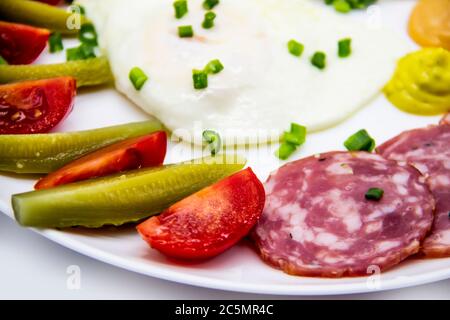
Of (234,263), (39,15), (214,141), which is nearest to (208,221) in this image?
(234,263)

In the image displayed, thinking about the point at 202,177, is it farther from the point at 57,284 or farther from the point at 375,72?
the point at 375,72

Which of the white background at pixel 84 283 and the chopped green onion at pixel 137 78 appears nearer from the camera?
the white background at pixel 84 283

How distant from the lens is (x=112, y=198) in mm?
2316

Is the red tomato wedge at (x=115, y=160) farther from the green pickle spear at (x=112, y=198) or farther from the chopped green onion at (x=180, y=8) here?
the chopped green onion at (x=180, y=8)

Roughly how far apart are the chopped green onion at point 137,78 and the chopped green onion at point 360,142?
996 mm

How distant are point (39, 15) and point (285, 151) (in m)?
1.57

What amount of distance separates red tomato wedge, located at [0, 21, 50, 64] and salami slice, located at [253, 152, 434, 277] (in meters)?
1.50

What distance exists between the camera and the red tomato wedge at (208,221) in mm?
2252

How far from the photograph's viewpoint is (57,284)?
2.48 meters

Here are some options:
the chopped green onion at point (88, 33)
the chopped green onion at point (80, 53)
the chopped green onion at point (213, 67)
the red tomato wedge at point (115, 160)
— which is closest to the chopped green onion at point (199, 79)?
the chopped green onion at point (213, 67)

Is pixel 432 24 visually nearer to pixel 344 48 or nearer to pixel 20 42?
pixel 344 48

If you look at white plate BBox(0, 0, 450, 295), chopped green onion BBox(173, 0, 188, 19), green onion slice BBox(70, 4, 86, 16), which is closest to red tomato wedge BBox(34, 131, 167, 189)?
white plate BBox(0, 0, 450, 295)

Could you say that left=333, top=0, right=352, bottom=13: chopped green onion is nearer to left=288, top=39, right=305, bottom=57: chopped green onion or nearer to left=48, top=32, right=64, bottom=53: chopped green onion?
left=288, top=39, right=305, bottom=57: chopped green onion

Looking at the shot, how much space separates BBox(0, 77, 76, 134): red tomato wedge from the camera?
2.72 metres
